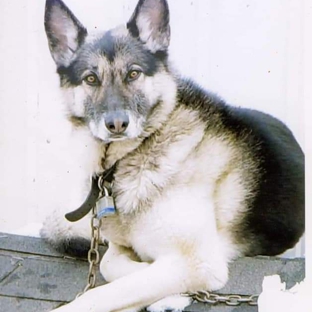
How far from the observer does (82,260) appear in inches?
108

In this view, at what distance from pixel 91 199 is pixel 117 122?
0.31 m

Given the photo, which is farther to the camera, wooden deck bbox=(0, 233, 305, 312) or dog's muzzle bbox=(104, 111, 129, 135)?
wooden deck bbox=(0, 233, 305, 312)

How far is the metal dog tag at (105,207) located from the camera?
8.09 feet

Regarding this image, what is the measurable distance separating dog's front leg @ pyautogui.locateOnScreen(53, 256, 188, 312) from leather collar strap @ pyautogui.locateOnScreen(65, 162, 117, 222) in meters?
0.26

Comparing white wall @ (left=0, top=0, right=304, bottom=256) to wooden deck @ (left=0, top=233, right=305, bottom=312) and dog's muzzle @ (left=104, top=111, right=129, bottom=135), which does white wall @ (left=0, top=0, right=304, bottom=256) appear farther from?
dog's muzzle @ (left=104, top=111, right=129, bottom=135)

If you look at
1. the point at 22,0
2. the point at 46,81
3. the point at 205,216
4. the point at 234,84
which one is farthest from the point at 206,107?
the point at 22,0

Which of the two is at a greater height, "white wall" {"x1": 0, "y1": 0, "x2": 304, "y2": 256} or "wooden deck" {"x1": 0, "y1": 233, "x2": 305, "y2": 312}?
"white wall" {"x1": 0, "y1": 0, "x2": 304, "y2": 256}

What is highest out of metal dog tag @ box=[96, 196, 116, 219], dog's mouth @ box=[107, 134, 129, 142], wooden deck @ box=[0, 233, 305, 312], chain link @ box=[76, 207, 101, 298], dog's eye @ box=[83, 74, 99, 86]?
dog's eye @ box=[83, 74, 99, 86]

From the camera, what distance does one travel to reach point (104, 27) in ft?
8.29

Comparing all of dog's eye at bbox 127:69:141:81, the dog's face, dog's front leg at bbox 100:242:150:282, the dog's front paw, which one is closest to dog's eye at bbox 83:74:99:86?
the dog's face

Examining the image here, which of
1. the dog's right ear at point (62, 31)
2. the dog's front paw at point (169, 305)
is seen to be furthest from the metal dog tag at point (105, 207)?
the dog's right ear at point (62, 31)

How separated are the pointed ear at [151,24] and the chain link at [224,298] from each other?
799 millimetres

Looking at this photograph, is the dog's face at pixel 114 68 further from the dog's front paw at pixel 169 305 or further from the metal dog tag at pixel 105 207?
the dog's front paw at pixel 169 305

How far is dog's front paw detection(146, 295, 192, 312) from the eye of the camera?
2.42 metres
